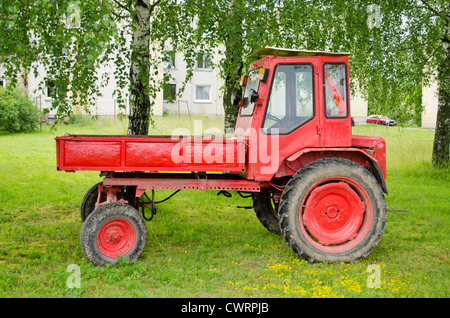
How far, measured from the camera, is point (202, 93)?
32.2m

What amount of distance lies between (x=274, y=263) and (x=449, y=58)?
8.02 m

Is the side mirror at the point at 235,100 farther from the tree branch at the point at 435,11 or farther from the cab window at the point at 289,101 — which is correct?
the tree branch at the point at 435,11

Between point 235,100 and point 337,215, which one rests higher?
point 235,100

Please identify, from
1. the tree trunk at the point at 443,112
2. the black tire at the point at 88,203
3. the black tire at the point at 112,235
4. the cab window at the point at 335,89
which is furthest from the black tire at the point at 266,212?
the tree trunk at the point at 443,112

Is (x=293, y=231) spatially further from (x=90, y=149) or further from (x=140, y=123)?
(x=140, y=123)

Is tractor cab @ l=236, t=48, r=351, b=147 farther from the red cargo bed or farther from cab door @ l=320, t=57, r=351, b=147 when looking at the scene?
the red cargo bed

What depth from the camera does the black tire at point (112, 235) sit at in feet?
17.0

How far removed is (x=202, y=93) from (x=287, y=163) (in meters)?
27.0

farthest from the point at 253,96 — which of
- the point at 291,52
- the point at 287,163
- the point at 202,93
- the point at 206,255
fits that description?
the point at 202,93

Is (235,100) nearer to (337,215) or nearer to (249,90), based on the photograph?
(249,90)

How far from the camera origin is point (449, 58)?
10.9 m

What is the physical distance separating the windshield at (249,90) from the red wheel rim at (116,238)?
209cm

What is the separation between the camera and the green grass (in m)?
4.59
